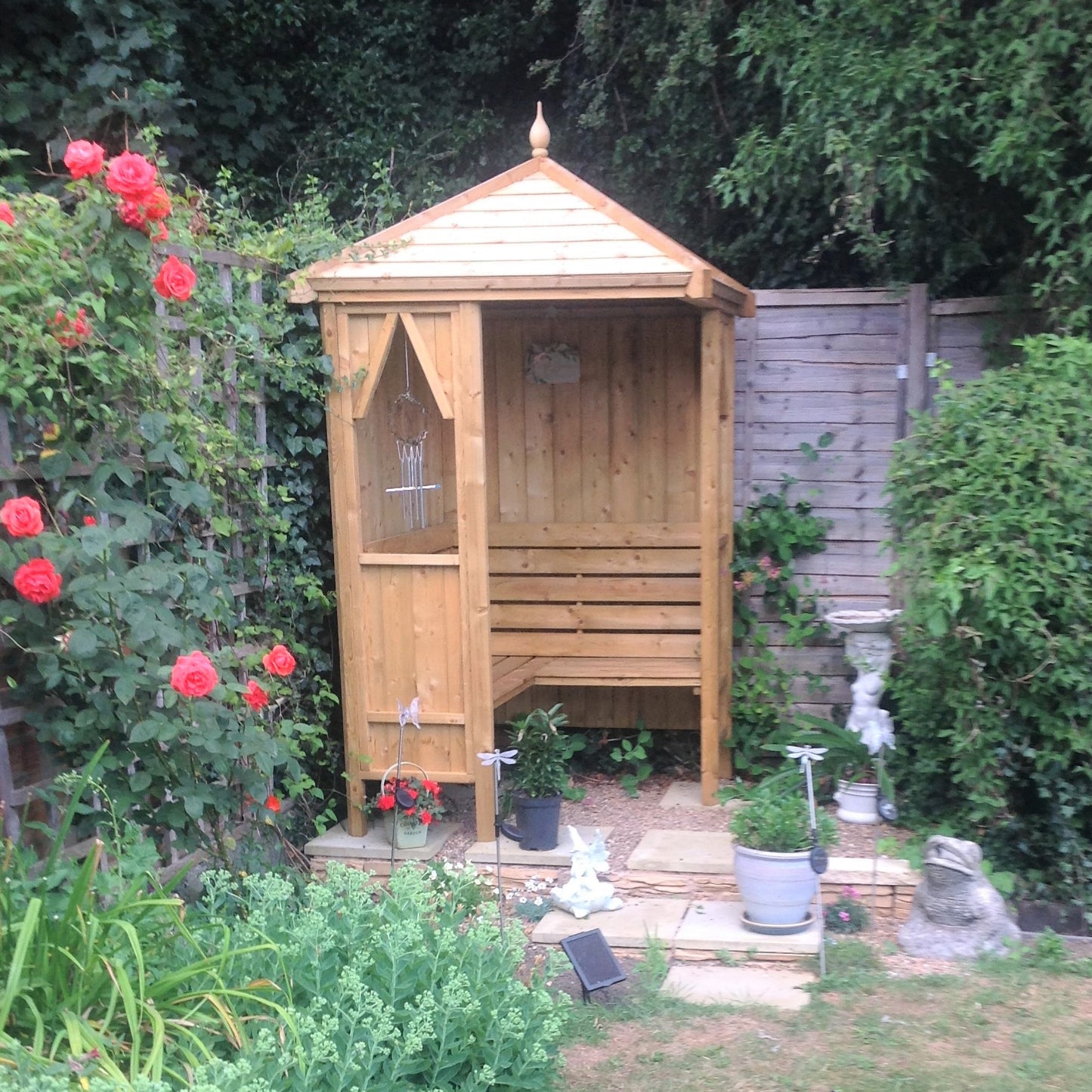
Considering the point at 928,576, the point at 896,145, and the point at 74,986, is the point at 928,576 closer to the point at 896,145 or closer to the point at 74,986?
the point at 896,145

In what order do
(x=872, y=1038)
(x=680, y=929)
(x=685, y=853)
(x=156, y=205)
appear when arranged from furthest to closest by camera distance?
(x=685, y=853) → (x=680, y=929) → (x=872, y=1038) → (x=156, y=205)

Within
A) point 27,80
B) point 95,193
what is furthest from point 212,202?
point 27,80

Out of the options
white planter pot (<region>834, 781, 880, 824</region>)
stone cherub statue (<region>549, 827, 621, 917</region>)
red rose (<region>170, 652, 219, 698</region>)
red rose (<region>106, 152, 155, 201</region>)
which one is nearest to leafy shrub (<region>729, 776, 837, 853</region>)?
stone cherub statue (<region>549, 827, 621, 917</region>)

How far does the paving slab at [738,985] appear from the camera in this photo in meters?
3.47

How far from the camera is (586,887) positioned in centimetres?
409

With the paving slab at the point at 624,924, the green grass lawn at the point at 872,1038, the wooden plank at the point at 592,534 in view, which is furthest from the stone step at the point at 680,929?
the wooden plank at the point at 592,534

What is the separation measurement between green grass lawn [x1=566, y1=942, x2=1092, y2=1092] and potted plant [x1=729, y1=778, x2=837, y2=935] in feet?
0.94

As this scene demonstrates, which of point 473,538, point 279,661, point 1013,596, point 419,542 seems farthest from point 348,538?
point 1013,596

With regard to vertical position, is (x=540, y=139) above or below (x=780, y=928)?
above

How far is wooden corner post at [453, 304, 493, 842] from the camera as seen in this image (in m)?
4.32

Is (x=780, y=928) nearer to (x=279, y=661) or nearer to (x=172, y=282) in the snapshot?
(x=279, y=661)

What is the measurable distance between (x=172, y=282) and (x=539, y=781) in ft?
8.01

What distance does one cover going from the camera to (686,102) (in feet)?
21.5

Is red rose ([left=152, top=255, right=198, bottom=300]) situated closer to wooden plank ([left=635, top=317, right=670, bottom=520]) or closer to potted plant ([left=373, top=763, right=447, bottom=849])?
potted plant ([left=373, top=763, right=447, bottom=849])
